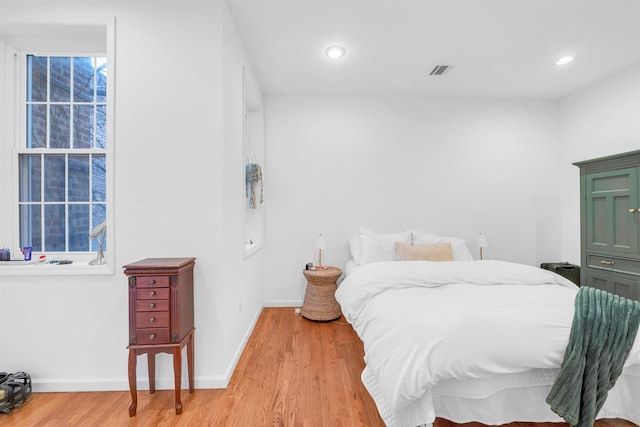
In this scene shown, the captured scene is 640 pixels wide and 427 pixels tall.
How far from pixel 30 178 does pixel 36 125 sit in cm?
41

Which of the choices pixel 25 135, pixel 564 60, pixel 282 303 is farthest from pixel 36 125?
pixel 564 60

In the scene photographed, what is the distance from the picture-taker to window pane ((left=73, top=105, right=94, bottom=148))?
229cm

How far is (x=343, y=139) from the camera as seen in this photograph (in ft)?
12.3

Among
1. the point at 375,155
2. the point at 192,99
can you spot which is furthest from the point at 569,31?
the point at 192,99

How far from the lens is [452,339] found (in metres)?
1.38

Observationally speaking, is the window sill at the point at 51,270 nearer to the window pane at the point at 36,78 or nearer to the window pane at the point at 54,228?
the window pane at the point at 54,228

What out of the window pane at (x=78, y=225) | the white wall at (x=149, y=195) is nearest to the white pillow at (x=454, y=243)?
the white wall at (x=149, y=195)

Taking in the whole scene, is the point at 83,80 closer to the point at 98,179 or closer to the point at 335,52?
the point at 98,179

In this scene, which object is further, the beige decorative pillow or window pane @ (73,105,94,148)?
the beige decorative pillow

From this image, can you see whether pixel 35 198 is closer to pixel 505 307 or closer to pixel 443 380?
pixel 443 380

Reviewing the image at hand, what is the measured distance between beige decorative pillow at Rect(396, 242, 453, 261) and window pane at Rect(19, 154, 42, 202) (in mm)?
3168

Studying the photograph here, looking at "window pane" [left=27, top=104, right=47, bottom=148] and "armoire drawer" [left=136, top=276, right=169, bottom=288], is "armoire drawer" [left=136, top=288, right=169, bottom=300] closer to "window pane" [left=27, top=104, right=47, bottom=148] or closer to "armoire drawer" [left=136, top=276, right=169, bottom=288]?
"armoire drawer" [left=136, top=276, right=169, bottom=288]

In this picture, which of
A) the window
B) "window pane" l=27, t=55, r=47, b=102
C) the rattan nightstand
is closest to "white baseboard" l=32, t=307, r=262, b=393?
the window

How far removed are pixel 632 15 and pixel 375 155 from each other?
2.39m
